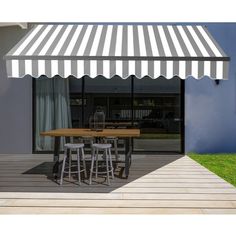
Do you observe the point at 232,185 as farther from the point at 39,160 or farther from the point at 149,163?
the point at 39,160

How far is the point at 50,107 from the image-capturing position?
484 inches

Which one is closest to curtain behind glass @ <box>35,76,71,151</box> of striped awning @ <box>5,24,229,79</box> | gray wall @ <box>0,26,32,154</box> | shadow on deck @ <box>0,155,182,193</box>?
gray wall @ <box>0,26,32,154</box>

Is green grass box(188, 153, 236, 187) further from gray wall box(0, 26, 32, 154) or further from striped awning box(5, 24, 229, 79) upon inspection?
gray wall box(0, 26, 32, 154)

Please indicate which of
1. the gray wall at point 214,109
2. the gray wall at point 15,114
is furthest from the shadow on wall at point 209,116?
the gray wall at point 15,114

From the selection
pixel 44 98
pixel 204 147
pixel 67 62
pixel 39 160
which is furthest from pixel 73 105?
pixel 67 62

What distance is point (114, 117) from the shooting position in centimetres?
1323

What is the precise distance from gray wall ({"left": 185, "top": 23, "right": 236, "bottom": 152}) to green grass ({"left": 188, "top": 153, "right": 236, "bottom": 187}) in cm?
54

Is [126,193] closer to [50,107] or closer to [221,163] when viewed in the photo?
[221,163]

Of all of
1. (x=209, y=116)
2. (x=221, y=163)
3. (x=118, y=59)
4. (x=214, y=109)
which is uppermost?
(x=118, y=59)

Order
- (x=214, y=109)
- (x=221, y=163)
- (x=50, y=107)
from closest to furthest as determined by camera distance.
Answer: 1. (x=221, y=163)
2. (x=214, y=109)
3. (x=50, y=107)

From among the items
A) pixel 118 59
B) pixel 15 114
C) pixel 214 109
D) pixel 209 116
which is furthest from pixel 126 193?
pixel 15 114

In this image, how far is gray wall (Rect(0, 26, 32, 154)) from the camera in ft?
39.8

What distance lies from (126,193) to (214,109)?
668 centimetres

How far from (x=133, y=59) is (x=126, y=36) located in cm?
177
